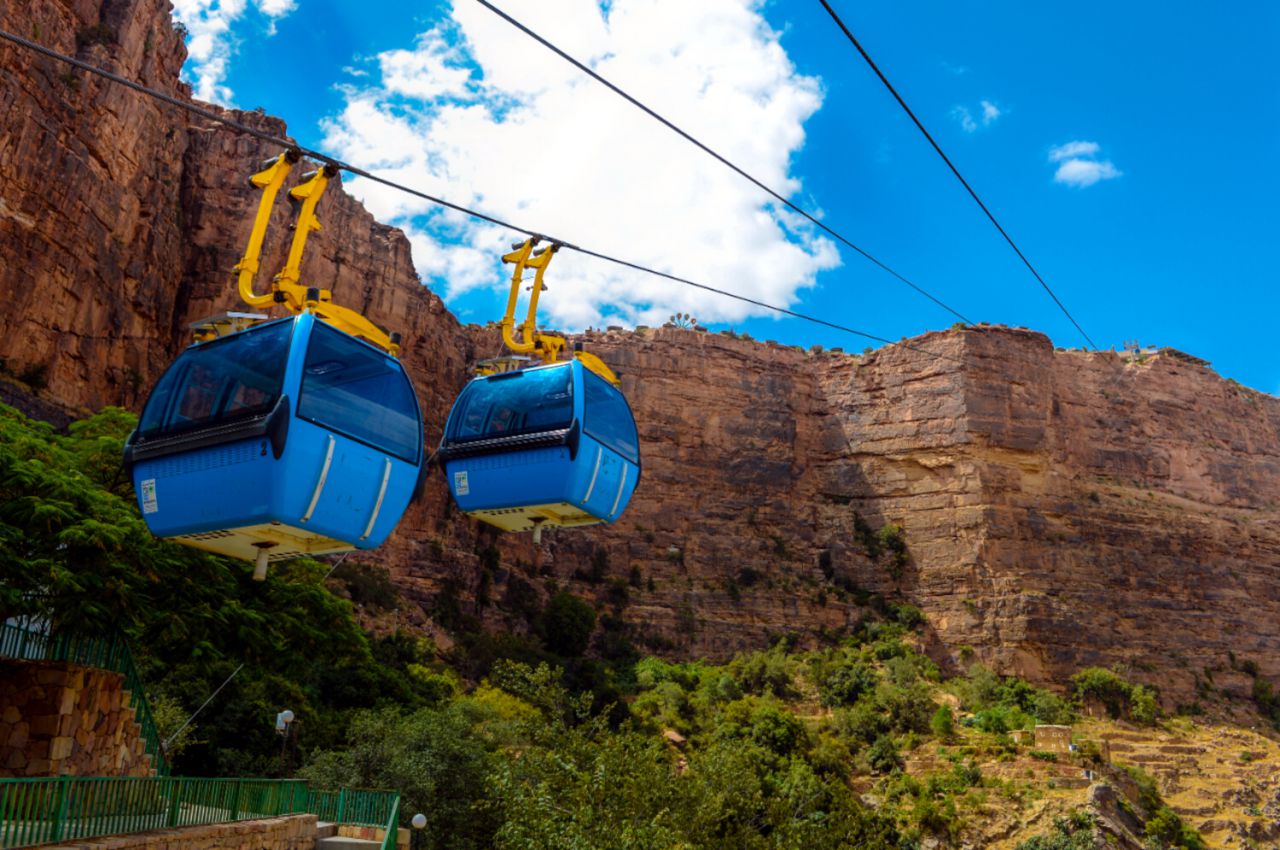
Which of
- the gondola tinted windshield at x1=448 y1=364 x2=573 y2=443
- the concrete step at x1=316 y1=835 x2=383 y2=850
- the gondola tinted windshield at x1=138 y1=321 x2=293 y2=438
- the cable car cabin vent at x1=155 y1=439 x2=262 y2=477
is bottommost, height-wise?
the concrete step at x1=316 y1=835 x2=383 y2=850

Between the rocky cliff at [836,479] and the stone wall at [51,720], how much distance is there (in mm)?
21543

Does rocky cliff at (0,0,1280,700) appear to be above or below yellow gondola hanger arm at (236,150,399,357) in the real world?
above

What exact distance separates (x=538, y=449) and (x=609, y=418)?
0.93 m

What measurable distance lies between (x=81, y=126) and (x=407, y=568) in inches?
745

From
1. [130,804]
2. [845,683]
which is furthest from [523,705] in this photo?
[130,804]

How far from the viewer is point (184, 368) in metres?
7.91

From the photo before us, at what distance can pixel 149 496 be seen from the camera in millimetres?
7688

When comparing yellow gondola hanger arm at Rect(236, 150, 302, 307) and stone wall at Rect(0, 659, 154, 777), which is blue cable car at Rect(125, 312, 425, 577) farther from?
stone wall at Rect(0, 659, 154, 777)

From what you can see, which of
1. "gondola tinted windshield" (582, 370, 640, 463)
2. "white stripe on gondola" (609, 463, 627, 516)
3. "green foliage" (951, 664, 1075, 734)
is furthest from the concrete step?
"green foliage" (951, 664, 1075, 734)

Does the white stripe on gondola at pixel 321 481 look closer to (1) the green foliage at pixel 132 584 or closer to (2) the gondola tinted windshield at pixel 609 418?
(2) the gondola tinted windshield at pixel 609 418

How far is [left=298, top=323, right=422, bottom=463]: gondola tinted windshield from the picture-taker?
745 centimetres

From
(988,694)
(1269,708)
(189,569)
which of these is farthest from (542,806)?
(1269,708)

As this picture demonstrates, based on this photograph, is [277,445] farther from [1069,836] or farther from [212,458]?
[1069,836]

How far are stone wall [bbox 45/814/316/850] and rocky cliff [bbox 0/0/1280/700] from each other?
868 inches
